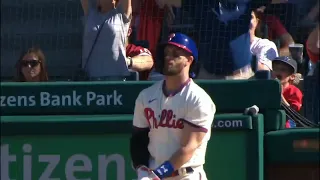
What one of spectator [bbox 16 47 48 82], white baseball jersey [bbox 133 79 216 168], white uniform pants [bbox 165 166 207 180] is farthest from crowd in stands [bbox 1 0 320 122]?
white uniform pants [bbox 165 166 207 180]

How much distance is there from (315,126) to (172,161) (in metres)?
1.46

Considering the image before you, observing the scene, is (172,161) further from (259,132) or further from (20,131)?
(20,131)

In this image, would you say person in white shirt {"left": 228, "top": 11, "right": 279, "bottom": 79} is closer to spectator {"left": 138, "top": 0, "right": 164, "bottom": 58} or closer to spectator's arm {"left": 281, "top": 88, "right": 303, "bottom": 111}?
spectator's arm {"left": 281, "top": 88, "right": 303, "bottom": 111}

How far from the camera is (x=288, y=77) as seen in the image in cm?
673

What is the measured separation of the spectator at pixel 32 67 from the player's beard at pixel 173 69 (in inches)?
63.4

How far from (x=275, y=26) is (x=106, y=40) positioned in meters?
1.39

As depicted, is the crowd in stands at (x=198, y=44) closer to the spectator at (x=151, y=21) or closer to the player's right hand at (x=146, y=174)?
the spectator at (x=151, y=21)

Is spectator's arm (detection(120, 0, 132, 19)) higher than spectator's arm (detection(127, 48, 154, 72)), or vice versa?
spectator's arm (detection(120, 0, 132, 19))

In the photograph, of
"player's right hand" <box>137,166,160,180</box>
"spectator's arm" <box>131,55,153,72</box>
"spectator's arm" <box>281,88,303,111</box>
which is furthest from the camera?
"spectator's arm" <box>131,55,153,72</box>

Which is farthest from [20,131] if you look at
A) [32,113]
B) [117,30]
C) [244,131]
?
[244,131]

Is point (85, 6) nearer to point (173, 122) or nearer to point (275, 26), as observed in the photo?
point (275, 26)

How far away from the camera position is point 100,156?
Answer: 6332 millimetres

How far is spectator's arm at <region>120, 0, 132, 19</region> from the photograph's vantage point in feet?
22.3

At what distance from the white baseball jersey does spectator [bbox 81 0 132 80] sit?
110 cm
